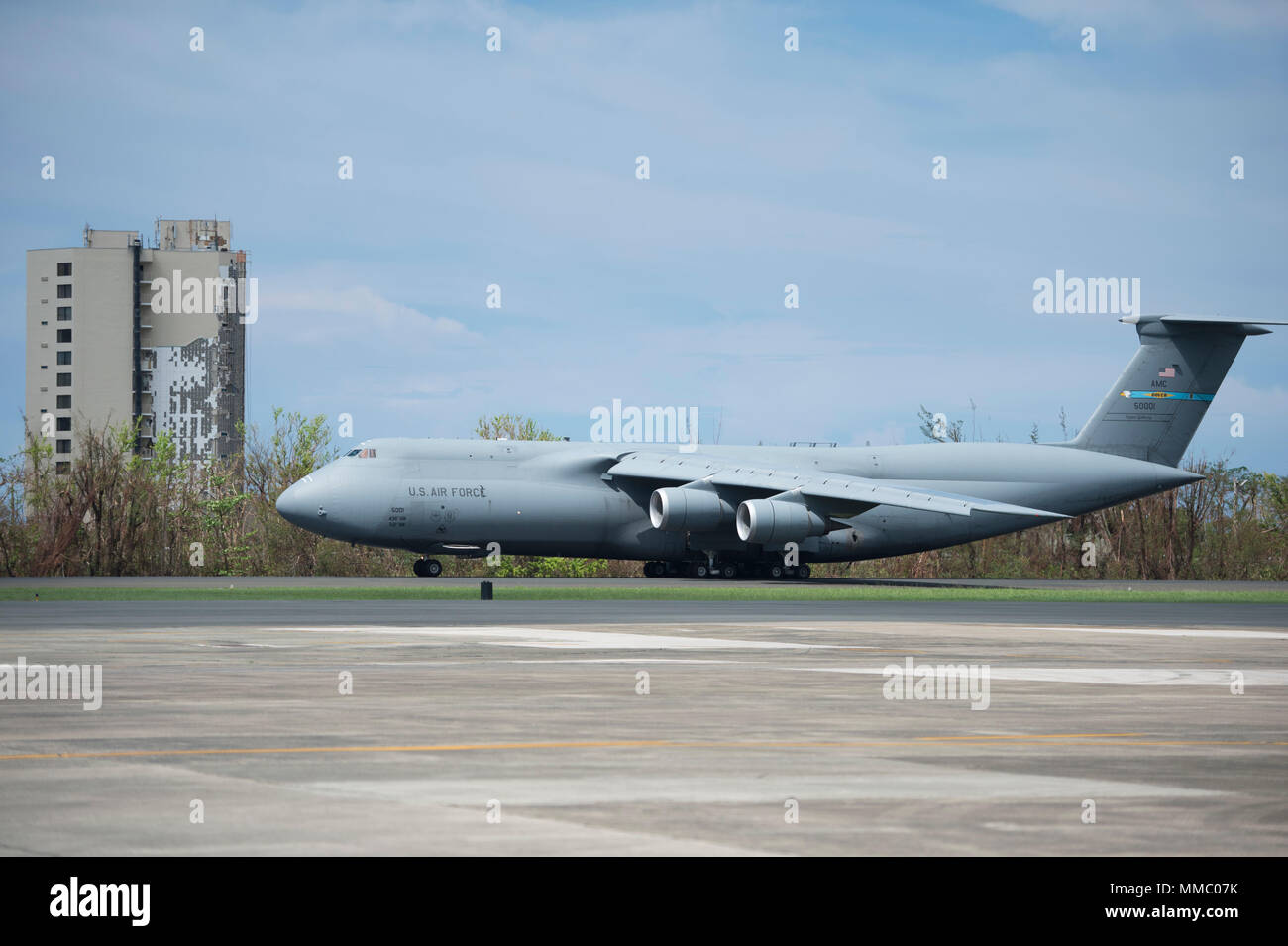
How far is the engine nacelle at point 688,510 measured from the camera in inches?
1839

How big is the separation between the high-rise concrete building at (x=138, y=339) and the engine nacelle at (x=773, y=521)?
8817 centimetres

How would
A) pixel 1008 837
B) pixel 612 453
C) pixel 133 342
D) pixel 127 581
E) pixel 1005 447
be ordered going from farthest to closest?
1. pixel 133 342
2. pixel 1005 447
3. pixel 612 453
4. pixel 127 581
5. pixel 1008 837

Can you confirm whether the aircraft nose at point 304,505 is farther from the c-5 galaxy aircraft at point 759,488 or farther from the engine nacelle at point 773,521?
the engine nacelle at point 773,521

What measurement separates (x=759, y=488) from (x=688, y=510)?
2.29 metres

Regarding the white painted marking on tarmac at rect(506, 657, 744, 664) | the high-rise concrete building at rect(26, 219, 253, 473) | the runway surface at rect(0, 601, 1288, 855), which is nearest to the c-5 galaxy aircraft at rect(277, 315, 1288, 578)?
the runway surface at rect(0, 601, 1288, 855)

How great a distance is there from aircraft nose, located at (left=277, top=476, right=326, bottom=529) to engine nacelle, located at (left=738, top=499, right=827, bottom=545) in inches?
475

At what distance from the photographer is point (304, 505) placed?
45719mm

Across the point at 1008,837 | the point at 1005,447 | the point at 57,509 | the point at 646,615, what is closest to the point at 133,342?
the point at 57,509

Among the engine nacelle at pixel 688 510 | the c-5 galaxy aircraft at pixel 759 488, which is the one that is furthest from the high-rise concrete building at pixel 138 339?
the engine nacelle at pixel 688 510

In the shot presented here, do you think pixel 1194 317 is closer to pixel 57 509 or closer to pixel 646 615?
pixel 646 615
